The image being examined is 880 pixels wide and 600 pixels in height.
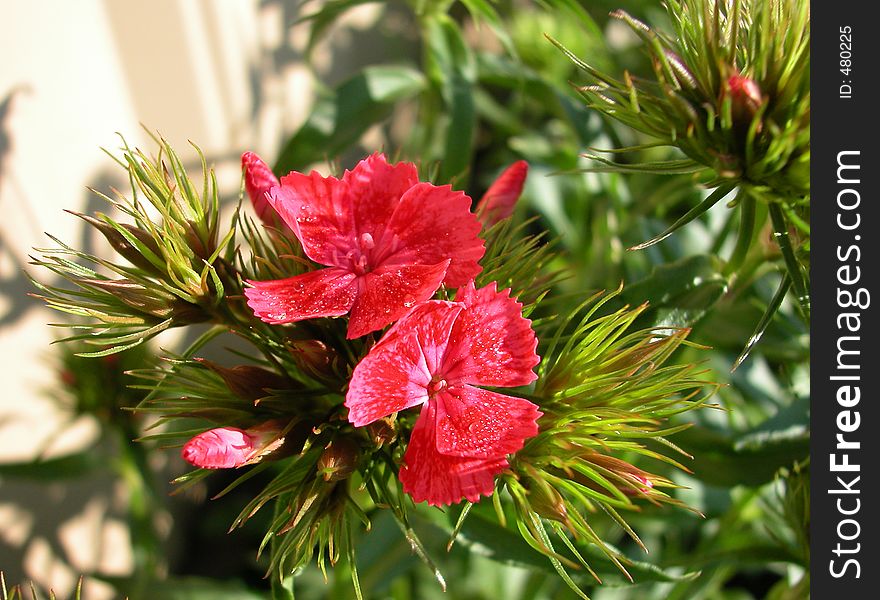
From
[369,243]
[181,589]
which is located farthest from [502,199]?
[181,589]

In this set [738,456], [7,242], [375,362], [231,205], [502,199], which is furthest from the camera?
[231,205]

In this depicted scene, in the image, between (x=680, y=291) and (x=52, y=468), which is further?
(x=52, y=468)

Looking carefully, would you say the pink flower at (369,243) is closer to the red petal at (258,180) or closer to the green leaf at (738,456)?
the red petal at (258,180)

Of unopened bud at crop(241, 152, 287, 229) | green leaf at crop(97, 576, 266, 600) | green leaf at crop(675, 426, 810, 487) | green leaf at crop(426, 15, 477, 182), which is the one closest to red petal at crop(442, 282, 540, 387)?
unopened bud at crop(241, 152, 287, 229)

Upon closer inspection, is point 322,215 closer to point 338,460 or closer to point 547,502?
point 338,460

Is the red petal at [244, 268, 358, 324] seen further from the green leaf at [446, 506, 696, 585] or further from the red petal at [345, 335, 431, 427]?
the green leaf at [446, 506, 696, 585]

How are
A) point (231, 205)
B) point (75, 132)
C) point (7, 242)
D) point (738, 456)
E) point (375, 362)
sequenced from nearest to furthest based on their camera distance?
point (375, 362) → point (738, 456) → point (7, 242) → point (75, 132) → point (231, 205)

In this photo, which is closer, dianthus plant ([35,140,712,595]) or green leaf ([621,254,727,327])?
dianthus plant ([35,140,712,595])
